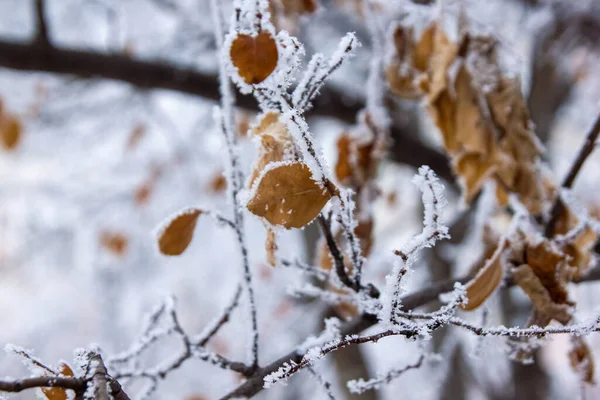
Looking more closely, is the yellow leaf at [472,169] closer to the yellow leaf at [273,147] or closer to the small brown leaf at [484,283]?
the small brown leaf at [484,283]

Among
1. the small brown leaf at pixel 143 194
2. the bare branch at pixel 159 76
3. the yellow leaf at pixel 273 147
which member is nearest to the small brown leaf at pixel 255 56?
the yellow leaf at pixel 273 147

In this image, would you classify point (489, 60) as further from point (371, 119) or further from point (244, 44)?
point (244, 44)

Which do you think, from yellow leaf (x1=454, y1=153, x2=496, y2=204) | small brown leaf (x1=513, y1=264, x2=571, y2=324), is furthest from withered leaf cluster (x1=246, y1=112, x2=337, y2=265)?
yellow leaf (x1=454, y1=153, x2=496, y2=204)

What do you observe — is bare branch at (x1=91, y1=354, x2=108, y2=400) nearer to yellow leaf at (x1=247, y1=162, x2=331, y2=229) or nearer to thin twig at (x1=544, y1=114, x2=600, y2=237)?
yellow leaf at (x1=247, y1=162, x2=331, y2=229)

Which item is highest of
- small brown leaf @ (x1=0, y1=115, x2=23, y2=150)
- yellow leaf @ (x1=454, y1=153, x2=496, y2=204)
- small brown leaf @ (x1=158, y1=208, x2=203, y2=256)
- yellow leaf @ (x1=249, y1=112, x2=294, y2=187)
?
small brown leaf @ (x1=0, y1=115, x2=23, y2=150)

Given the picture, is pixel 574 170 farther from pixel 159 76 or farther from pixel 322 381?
pixel 159 76

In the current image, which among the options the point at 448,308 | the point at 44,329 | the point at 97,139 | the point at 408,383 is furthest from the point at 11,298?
the point at 448,308

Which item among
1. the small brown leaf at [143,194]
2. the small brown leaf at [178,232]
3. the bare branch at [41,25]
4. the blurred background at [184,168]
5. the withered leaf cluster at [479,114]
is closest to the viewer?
the small brown leaf at [178,232]
